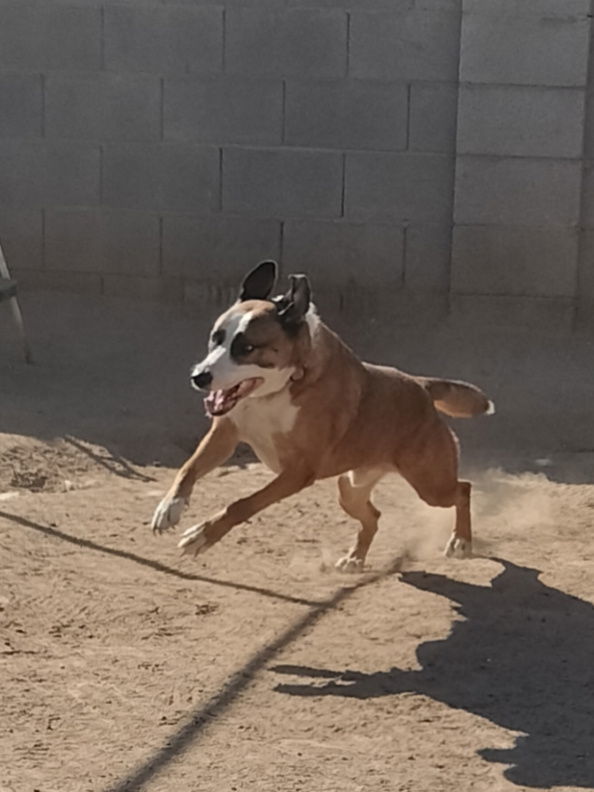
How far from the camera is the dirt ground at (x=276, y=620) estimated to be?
4113mm

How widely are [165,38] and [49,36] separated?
0.76 meters

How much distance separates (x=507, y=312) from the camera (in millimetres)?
9727

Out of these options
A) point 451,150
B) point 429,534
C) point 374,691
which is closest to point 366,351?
point 451,150

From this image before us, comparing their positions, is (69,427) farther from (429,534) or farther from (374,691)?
(374,691)

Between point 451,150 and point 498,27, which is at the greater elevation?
point 498,27

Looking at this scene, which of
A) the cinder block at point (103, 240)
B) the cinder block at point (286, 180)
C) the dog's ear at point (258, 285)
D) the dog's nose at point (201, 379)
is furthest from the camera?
the cinder block at point (103, 240)

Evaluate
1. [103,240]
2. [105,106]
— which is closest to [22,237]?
[103,240]

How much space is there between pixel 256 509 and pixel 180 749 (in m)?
1.26

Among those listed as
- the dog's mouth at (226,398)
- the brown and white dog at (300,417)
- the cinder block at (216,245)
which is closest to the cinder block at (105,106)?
the cinder block at (216,245)

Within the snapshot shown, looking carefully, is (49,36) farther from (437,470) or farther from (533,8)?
(437,470)

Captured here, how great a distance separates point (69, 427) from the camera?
7.79 metres

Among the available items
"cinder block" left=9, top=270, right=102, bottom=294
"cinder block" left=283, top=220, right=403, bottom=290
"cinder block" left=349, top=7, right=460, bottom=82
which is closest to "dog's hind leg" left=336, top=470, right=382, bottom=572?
"cinder block" left=283, top=220, right=403, bottom=290

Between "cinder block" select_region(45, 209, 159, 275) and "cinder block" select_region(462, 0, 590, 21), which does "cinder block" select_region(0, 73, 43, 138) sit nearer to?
"cinder block" select_region(45, 209, 159, 275)

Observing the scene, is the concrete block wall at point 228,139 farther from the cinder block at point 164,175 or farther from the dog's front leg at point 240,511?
the dog's front leg at point 240,511
